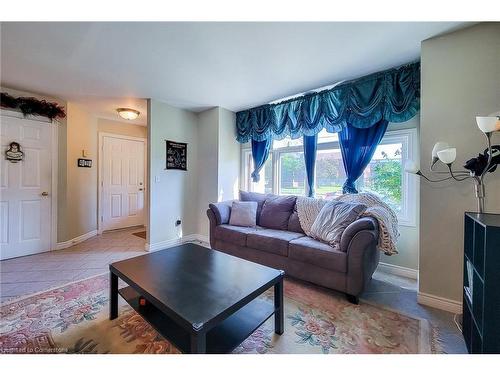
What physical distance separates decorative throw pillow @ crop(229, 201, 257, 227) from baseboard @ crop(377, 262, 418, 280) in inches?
65.8

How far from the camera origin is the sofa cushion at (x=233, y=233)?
273cm

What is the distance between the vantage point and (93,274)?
248cm

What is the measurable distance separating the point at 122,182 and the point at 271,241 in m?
3.79

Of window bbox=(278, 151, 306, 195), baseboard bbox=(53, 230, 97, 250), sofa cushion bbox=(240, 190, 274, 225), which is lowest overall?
baseboard bbox=(53, 230, 97, 250)

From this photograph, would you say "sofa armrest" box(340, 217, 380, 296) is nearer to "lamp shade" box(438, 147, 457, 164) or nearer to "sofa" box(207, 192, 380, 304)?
"sofa" box(207, 192, 380, 304)

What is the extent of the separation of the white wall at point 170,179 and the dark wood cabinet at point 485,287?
11.6ft

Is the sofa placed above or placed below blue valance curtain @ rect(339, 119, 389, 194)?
below

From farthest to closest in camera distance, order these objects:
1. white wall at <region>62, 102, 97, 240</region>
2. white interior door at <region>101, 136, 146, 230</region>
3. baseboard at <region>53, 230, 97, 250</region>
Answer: white interior door at <region>101, 136, 146, 230</region> < white wall at <region>62, 102, 97, 240</region> < baseboard at <region>53, 230, 97, 250</region>

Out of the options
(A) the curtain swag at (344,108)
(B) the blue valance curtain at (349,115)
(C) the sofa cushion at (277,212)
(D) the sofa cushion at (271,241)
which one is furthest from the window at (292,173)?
(D) the sofa cushion at (271,241)

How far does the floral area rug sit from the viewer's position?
1.39m

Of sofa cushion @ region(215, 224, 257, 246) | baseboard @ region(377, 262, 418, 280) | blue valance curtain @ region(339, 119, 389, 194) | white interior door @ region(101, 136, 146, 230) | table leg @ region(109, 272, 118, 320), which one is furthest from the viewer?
white interior door @ region(101, 136, 146, 230)

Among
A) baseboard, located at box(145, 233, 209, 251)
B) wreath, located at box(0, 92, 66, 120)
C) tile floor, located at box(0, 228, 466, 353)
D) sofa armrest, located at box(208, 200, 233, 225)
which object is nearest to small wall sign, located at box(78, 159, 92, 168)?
wreath, located at box(0, 92, 66, 120)
